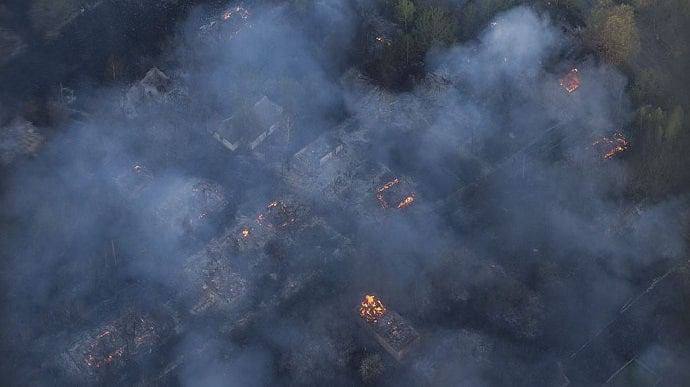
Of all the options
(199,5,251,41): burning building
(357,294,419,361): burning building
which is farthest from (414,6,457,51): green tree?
(357,294,419,361): burning building

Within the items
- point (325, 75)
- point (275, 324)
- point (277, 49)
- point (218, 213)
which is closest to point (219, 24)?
point (277, 49)

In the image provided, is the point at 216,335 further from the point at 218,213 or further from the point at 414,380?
the point at 414,380

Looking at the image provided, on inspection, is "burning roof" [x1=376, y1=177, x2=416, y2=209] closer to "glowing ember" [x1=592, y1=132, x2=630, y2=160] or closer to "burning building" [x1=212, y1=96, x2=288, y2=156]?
"burning building" [x1=212, y1=96, x2=288, y2=156]

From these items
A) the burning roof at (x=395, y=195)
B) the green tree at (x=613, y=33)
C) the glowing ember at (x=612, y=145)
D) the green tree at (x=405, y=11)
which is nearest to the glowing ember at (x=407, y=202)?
the burning roof at (x=395, y=195)

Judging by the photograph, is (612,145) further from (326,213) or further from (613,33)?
(326,213)

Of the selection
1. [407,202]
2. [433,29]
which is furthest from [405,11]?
[407,202]
